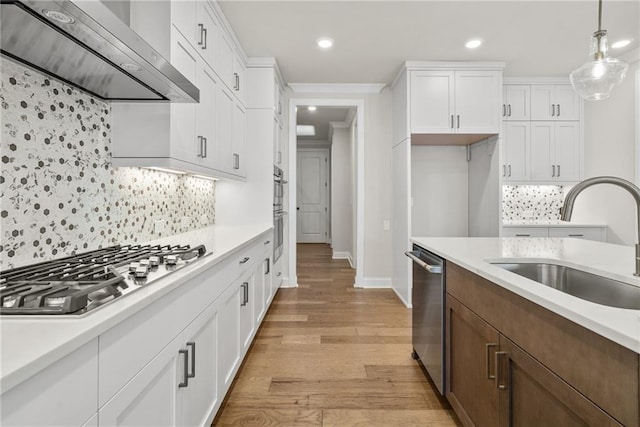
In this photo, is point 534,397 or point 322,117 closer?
point 534,397

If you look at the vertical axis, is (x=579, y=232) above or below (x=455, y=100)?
below

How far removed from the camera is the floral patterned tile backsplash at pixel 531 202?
430 centimetres

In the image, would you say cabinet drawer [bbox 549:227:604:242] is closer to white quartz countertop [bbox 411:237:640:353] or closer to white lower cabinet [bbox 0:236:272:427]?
white quartz countertop [bbox 411:237:640:353]

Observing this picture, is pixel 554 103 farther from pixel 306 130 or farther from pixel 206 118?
pixel 306 130

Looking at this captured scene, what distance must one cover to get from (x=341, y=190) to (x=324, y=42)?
3723mm

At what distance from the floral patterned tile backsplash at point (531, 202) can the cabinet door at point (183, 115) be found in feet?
12.8

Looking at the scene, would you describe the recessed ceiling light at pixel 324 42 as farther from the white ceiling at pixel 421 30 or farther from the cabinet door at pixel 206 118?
the cabinet door at pixel 206 118

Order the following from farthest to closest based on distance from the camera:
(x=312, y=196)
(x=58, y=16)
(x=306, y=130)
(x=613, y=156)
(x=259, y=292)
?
1. (x=312, y=196)
2. (x=306, y=130)
3. (x=613, y=156)
4. (x=259, y=292)
5. (x=58, y=16)

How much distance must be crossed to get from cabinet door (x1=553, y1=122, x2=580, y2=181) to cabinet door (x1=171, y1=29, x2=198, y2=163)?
165 inches

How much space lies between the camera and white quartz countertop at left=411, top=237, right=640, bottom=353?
73 cm

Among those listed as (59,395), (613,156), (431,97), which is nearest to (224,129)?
(431,97)

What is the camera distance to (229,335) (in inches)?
71.9

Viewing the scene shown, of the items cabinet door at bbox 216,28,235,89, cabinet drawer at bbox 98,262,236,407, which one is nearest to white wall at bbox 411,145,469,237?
→ cabinet door at bbox 216,28,235,89

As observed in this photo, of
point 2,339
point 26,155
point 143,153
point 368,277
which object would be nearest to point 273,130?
point 143,153
